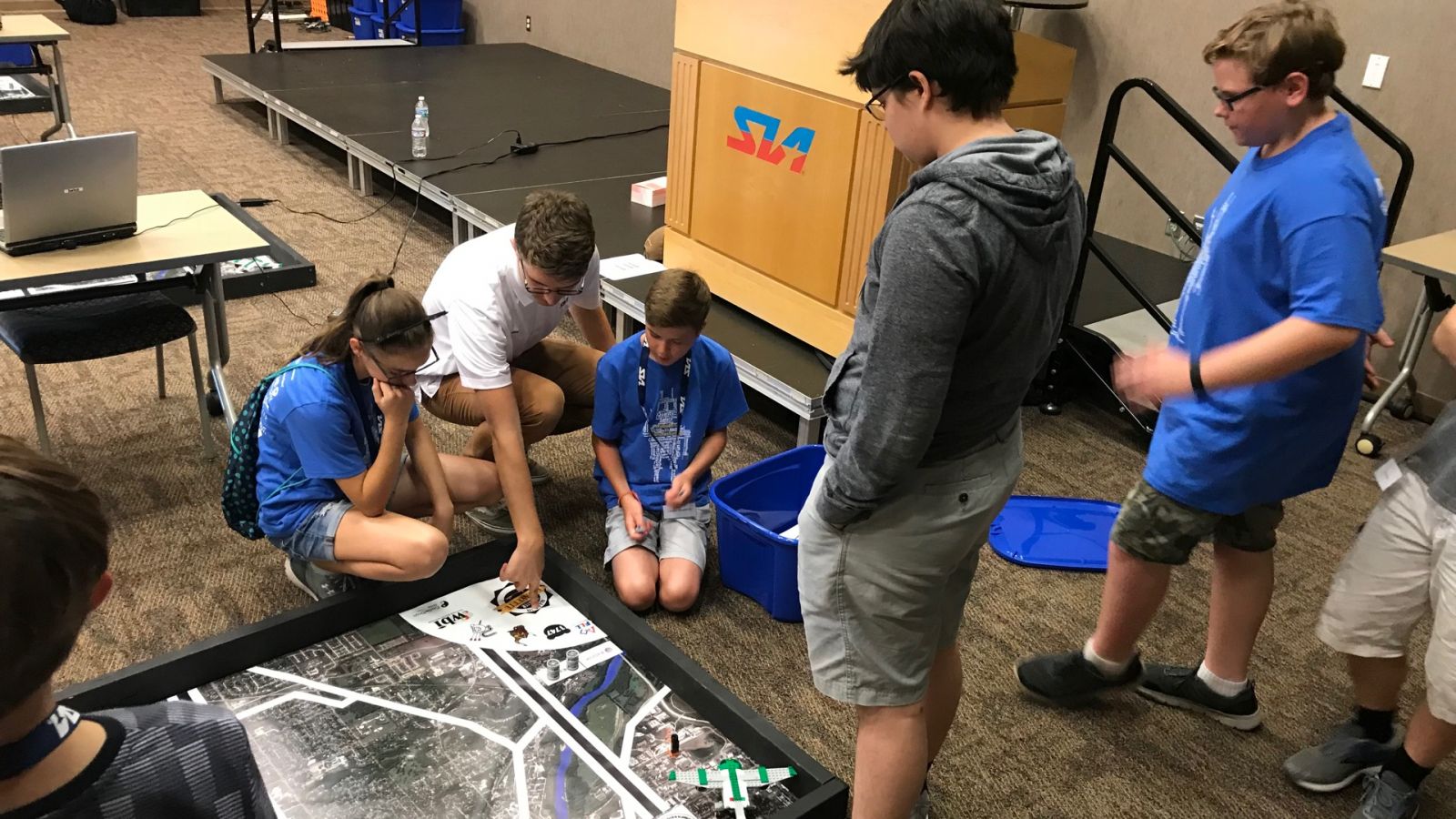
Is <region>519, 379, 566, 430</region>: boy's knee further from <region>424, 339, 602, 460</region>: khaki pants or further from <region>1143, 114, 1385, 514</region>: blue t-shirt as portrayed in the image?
<region>1143, 114, 1385, 514</region>: blue t-shirt

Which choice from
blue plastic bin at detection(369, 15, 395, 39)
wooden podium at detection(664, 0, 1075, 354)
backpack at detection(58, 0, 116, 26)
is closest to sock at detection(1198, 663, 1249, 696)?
wooden podium at detection(664, 0, 1075, 354)

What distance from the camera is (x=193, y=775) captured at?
93cm

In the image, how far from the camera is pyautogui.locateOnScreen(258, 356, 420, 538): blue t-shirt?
2117 millimetres

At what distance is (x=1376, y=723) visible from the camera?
213 centimetres

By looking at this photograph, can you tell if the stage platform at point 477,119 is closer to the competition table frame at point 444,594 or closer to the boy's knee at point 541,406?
the boy's knee at point 541,406

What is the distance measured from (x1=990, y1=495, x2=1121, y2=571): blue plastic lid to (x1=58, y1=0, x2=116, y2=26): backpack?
8.85 meters

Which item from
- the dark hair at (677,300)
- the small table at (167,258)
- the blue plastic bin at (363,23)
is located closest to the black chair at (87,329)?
the small table at (167,258)

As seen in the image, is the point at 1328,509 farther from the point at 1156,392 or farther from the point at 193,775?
the point at 193,775

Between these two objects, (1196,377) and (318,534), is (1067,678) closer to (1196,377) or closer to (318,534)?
(1196,377)

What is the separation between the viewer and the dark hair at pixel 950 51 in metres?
1.26

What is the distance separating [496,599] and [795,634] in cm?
65

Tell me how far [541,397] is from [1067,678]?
1.36 metres

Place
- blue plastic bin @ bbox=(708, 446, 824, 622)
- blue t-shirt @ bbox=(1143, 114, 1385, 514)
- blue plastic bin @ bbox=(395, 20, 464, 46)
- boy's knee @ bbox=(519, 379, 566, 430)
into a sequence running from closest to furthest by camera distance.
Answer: blue t-shirt @ bbox=(1143, 114, 1385, 514) < blue plastic bin @ bbox=(708, 446, 824, 622) < boy's knee @ bbox=(519, 379, 566, 430) < blue plastic bin @ bbox=(395, 20, 464, 46)

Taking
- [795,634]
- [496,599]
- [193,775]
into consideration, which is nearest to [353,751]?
[496,599]
